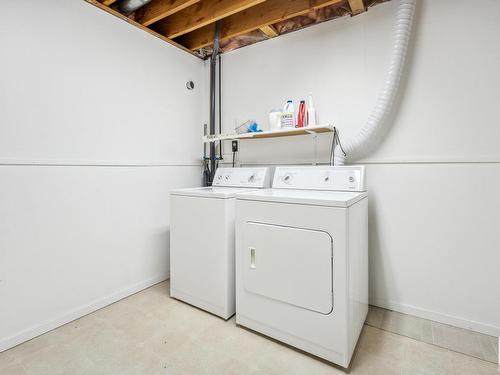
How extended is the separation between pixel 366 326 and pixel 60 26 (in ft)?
9.84

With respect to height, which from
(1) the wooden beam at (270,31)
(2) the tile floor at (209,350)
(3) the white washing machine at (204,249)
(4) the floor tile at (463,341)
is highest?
(1) the wooden beam at (270,31)

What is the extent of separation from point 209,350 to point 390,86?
2.10 metres

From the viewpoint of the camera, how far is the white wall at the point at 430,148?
66.1 inches

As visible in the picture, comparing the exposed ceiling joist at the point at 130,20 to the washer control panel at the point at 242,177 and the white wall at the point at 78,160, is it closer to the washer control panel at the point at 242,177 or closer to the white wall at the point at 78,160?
the white wall at the point at 78,160

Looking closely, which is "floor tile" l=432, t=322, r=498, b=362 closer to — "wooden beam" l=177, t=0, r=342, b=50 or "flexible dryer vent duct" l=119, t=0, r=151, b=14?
"wooden beam" l=177, t=0, r=342, b=50

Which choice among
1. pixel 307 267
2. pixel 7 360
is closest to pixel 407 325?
pixel 307 267

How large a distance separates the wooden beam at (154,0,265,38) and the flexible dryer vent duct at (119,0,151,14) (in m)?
0.40

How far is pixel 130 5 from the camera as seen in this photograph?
6.86 feet

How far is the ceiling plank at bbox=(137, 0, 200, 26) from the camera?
2.04 meters

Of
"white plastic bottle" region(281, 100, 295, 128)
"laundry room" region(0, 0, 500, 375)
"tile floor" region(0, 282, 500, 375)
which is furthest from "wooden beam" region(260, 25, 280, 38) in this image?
"tile floor" region(0, 282, 500, 375)

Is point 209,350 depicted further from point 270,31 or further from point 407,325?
point 270,31

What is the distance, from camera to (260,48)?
100 inches

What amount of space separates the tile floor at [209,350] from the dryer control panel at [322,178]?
3.27 feet

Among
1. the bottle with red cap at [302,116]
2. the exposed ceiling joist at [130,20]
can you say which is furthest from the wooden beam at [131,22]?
the bottle with red cap at [302,116]
